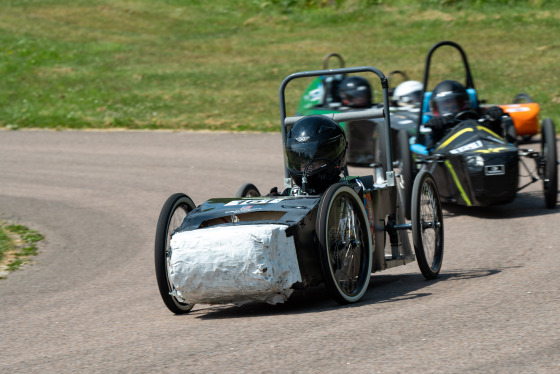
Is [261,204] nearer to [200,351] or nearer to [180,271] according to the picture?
[180,271]

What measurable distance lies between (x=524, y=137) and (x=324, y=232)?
35.7 ft

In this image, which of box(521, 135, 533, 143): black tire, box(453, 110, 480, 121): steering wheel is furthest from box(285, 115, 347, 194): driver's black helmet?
box(521, 135, 533, 143): black tire

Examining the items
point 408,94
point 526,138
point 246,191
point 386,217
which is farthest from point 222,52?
point 386,217

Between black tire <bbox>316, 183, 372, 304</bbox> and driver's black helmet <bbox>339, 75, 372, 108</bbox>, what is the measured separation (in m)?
9.21

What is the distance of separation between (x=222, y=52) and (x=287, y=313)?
79.7ft

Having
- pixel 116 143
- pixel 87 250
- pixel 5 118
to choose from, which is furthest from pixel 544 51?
pixel 87 250

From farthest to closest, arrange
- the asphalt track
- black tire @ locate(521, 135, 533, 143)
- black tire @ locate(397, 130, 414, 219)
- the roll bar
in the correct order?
black tire @ locate(521, 135, 533, 143) → black tire @ locate(397, 130, 414, 219) → the roll bar → the asphalt track

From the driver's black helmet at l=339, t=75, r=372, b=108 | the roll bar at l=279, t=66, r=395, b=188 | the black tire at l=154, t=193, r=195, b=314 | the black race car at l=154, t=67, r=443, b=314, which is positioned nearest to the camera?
the black race car at l=154, t=67, r=443, b=314

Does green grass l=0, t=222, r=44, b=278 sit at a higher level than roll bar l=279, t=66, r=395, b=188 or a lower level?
lower

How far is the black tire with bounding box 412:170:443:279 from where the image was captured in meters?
6.95

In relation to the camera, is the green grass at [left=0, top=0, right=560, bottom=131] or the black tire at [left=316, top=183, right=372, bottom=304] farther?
the green grass at [left=0, top=0, right=560, bottom=131]

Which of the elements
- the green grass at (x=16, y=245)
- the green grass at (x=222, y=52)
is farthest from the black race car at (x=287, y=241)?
the green grass at (x=222, y=52)

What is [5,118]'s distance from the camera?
22.6 metres

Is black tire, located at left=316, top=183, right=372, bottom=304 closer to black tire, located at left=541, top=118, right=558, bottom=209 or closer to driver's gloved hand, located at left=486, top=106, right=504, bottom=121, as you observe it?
black tire, located at left=541, top=118, right=558, bottom=209
